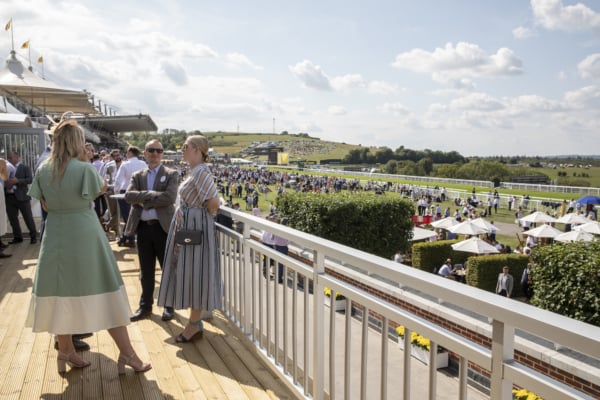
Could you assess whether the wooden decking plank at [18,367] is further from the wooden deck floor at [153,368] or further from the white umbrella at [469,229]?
the white umbrella at [469,229]

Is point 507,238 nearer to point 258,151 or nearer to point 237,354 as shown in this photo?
point 237,354

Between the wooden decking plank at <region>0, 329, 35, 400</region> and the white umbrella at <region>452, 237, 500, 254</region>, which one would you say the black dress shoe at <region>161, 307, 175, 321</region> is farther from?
the white umbrella at <region>452, 237, 500, 254</region>

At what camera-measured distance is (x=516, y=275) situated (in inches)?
643

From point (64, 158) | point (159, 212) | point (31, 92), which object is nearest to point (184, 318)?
point (159, 212)

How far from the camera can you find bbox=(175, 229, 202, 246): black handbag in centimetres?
363

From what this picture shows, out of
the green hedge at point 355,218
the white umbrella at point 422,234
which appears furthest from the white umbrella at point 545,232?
the green hedge at point 355,218

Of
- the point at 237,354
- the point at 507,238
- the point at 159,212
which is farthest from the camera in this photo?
the point at 507,238

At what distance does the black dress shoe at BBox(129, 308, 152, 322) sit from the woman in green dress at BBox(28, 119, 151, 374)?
151cm

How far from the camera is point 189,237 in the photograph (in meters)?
3.63

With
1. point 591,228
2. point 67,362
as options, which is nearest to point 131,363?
point 67,362

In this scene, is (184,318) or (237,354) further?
(184,318)

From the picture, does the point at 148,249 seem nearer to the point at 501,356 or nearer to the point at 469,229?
the point at 501,356

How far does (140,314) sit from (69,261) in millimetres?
1744

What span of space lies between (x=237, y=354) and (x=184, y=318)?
1083 mm
